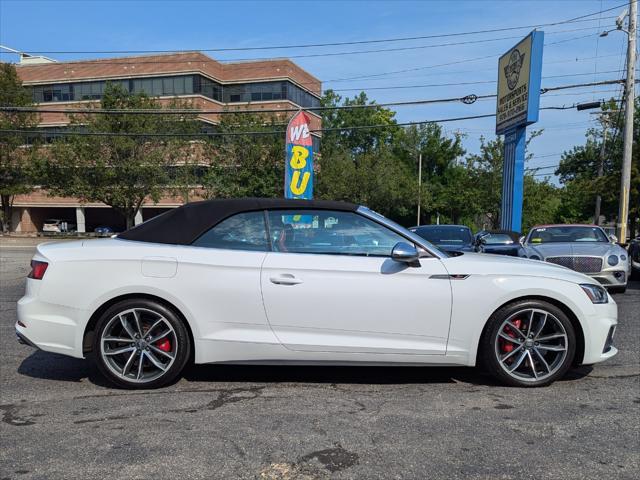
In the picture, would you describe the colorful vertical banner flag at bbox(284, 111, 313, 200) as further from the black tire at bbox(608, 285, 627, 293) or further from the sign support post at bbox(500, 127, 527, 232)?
the sign support post at bbox(500, 127, 527, 232)

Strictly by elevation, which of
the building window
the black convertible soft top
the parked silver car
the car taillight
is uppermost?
the building window

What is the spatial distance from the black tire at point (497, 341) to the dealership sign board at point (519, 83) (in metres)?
14.6

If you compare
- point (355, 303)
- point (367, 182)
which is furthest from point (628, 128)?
point (355, 303)

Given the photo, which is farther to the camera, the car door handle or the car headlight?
the car headlight

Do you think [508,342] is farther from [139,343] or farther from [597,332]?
[139,343]

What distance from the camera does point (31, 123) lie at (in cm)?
3744

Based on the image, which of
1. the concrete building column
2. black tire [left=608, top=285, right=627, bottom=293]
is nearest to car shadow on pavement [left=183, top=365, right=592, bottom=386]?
black tire [left=608, top=285, right=627, bottom=293]

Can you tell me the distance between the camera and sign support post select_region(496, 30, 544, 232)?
17.0 meters

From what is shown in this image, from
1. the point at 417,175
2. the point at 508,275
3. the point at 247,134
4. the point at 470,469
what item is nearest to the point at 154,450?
the point at 470,469

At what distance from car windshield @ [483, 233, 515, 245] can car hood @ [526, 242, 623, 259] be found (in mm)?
1845

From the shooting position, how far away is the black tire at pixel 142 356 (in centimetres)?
409

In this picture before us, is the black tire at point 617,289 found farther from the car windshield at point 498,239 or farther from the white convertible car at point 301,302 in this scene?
the white convertible car at point 301,302

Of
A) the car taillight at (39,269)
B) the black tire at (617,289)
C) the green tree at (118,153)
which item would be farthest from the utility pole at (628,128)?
the green tree at (118,153)

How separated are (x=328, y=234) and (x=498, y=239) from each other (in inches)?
365
